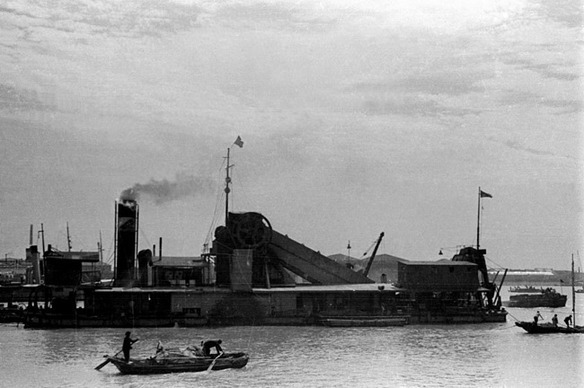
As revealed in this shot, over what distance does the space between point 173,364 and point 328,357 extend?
434 inches

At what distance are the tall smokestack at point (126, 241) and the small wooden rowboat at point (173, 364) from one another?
32066mm

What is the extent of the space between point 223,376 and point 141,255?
1453 inches

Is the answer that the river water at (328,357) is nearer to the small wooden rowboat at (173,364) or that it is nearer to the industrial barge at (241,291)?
the small wooden rowboat at (173,364)

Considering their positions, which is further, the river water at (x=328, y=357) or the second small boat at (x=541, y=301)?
the second small boat at (x=541, y=301)

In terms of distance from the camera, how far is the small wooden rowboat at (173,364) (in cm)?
4528

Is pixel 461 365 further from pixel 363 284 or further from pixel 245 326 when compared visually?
pixel 363 284

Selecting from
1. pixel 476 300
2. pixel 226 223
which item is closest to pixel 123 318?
pixel 226 223

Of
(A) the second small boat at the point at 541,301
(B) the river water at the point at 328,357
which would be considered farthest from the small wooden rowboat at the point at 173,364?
(A) the second small boat at the point at 541,301

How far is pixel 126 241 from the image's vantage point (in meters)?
77.9

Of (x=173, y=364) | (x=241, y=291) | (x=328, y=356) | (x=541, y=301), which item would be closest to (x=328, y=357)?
(x=328, y=356)

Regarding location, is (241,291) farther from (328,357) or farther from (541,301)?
(541,301)

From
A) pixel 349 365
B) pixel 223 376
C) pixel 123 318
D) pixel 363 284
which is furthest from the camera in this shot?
pixel 363 284

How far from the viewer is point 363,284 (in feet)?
287

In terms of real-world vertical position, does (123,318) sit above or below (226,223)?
below
